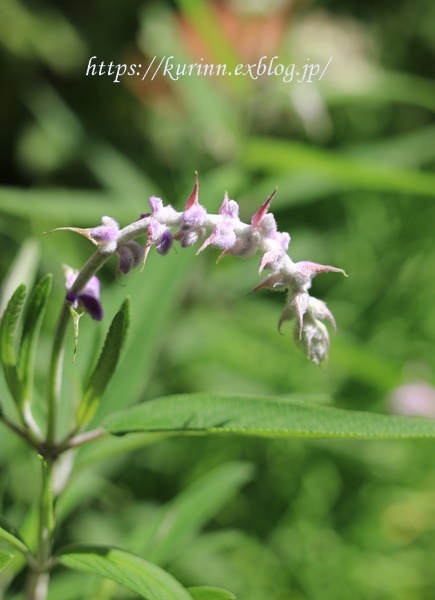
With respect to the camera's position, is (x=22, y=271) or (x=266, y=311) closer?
(x=22, y=271)

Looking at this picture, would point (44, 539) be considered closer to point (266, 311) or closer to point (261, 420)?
point (261, 420)

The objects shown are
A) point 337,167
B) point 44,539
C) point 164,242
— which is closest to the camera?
point 164,242

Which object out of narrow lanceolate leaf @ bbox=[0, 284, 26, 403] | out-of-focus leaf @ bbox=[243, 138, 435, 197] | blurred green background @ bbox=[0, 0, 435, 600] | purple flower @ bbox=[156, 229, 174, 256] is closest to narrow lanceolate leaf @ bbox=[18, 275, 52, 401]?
narrow lanceolate leaf @ bbox=[0, 284, 26, 403]

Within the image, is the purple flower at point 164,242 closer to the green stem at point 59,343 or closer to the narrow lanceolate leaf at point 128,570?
the green stem at point 59,343

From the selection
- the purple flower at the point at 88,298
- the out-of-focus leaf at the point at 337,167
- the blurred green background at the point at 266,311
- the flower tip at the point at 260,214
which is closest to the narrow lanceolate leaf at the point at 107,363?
the purple flower at the point at 88,298

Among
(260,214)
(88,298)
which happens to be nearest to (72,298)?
(88,298)
